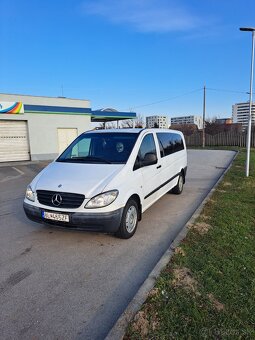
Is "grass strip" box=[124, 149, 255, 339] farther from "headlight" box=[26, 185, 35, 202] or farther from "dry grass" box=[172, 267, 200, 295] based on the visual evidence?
"headlight" box=[26, 185, 35, 202]

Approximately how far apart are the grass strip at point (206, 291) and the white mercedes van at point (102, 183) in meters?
1.08

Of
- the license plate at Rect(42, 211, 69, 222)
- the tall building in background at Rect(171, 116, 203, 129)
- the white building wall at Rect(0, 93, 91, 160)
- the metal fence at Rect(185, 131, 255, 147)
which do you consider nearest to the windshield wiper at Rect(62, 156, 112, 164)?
the license plate at Rect(42, 211, 69, 222)

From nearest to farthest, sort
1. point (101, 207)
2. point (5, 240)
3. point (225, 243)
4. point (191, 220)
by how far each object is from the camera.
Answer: point (101, 207)
point (225, 243)
point (5, 240)
point (191, 220)

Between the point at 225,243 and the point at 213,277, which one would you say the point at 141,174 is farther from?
the point at 213,277

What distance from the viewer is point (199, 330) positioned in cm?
242

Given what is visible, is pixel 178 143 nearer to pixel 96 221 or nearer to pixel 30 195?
pixel 96 221

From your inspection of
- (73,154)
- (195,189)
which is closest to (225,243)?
(73,154)

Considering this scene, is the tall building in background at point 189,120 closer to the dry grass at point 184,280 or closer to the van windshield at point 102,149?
the van windshield at point 102,149

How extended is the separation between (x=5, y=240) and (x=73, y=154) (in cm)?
204

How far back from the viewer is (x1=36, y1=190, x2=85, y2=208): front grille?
4.01 m

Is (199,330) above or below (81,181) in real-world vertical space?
below

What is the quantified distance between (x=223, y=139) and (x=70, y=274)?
120ft

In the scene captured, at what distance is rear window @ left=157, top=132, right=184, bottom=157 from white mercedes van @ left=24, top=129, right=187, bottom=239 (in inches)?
7.0

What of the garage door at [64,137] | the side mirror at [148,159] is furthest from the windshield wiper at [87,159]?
the garage door at [64,137]
